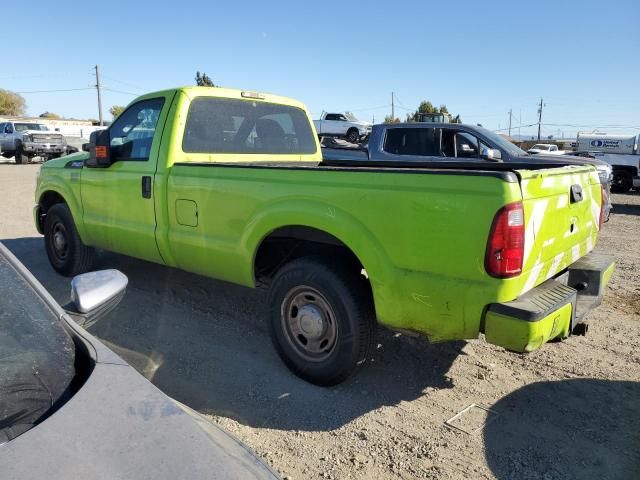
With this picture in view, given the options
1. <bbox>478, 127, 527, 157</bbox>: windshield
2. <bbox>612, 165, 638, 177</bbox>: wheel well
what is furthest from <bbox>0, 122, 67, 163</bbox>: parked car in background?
<bbox>612, 165, 638, 177</bbox>: wheel well

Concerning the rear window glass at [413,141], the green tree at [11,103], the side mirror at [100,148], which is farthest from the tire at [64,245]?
the green tree at [11,103]

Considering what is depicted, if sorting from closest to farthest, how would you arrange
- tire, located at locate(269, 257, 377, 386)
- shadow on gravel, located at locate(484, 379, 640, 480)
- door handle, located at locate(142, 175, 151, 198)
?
1. shadow on gravel, located at locate(484, 379, 640, 480)
2. tire, located at locate(269, 257, 377, 386)
3. door handle, located at locate(142, 175, 151, 198)

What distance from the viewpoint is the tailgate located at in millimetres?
2797

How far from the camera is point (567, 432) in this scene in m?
3.04

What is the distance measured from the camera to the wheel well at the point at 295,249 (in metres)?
3.52

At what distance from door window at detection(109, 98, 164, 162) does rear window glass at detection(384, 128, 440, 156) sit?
18.5ft

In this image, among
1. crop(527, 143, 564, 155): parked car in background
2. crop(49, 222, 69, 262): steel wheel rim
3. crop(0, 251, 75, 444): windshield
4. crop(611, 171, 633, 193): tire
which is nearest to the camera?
crop(0, 251, 75, 444): windshield

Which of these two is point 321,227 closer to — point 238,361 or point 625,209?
point 238,361

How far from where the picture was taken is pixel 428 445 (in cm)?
292

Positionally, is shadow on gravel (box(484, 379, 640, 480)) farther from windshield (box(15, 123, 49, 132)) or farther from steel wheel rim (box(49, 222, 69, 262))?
windshield (box(15, 123, 49, 132))

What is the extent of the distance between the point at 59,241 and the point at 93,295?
433 centimetres

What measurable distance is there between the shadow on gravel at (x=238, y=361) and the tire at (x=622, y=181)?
48.9 ft

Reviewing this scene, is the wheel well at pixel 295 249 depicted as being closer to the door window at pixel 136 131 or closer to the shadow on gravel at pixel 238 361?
the shadow on gravel at pixel 238 361

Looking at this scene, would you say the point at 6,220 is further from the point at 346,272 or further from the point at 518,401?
the point at 518,401
